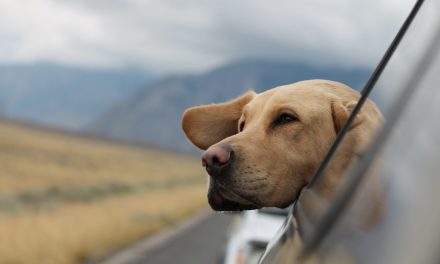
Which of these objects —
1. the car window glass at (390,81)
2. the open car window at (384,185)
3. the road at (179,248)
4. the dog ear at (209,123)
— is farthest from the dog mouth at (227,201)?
the road at (179,248)

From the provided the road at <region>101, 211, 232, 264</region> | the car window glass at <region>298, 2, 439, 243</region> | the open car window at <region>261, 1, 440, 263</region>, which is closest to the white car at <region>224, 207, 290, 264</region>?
the road at <region>101, 211, 232, 264</region>

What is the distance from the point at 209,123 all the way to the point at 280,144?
30 cm

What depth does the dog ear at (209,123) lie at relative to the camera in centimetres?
204

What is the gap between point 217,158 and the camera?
171 cm

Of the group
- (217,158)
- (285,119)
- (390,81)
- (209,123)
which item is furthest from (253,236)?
(390,81)

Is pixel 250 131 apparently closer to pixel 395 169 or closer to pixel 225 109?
pixel 225 109

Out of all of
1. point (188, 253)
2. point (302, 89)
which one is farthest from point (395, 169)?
point (188, 253)

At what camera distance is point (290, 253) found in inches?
59.6

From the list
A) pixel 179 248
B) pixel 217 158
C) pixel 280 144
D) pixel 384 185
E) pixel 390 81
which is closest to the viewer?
pixel 384 185

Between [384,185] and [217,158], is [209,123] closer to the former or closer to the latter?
[217,158]

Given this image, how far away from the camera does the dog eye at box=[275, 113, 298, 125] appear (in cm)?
186

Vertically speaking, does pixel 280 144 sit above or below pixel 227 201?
above

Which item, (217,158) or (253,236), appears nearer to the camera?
(217,158)

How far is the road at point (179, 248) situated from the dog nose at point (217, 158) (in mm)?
9490
